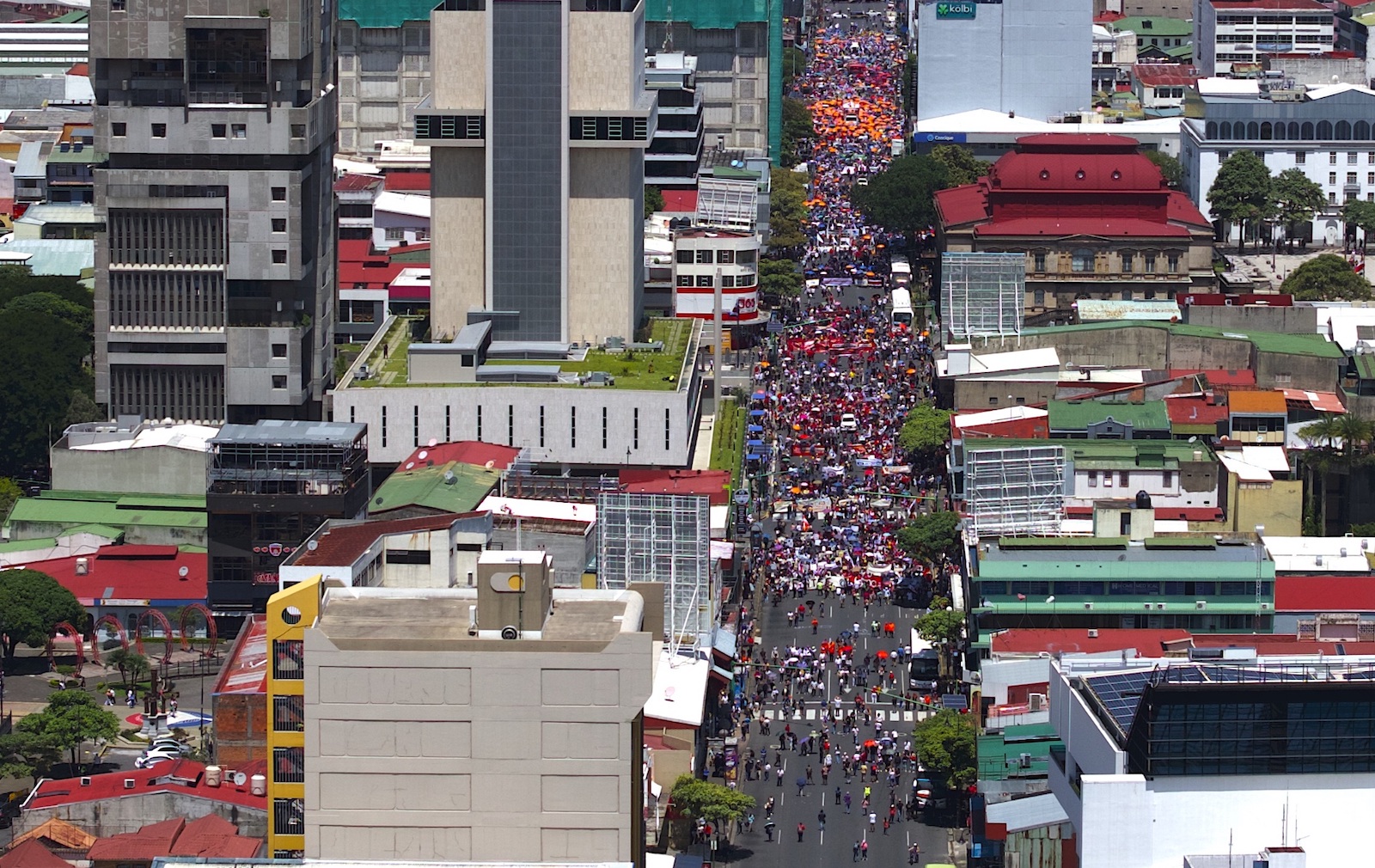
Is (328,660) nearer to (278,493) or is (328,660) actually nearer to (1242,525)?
(278,493)

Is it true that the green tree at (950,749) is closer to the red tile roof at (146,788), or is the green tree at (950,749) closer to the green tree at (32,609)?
the red tile roof at (146,788)

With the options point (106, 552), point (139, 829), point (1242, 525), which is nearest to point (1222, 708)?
point (139, 829)

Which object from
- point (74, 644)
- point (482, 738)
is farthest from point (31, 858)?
point (74, 644)

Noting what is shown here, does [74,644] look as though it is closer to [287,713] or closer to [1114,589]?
[1114,589]

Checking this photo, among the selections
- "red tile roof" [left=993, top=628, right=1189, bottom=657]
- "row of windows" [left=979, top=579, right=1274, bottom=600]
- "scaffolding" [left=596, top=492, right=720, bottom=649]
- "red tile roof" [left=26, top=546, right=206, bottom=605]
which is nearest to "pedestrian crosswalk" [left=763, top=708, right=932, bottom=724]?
"scaffolding" [left=596, top=492, right=720, bottom=649]

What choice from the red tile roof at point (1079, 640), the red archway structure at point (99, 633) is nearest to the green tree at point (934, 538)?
the red tile roof at point (1079, 640)

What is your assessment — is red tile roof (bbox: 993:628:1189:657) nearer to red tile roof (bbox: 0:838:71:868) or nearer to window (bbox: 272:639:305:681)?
red tile roof (bbox: 0:838:71:868)
